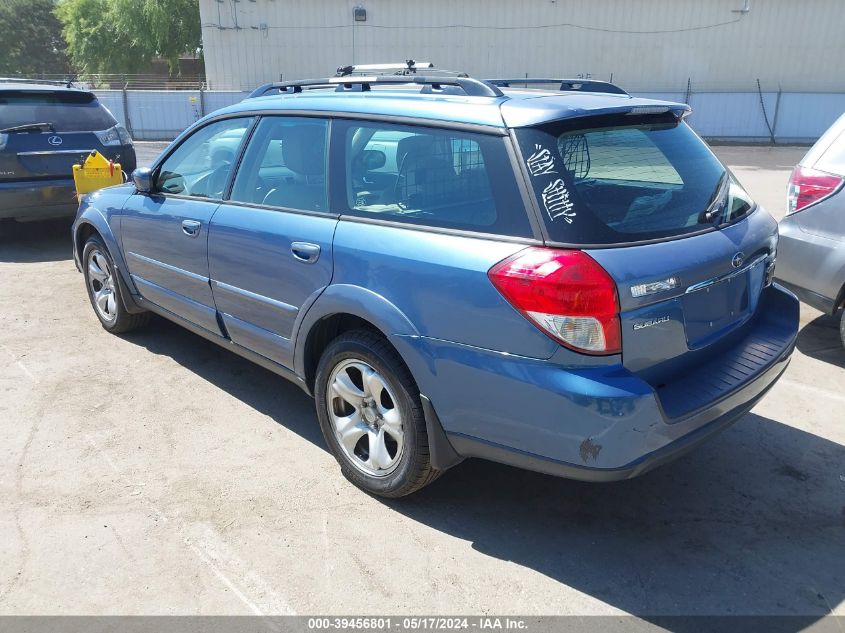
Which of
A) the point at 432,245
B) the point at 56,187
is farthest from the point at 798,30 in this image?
the point at 432,245

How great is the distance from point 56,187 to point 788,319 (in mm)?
7305

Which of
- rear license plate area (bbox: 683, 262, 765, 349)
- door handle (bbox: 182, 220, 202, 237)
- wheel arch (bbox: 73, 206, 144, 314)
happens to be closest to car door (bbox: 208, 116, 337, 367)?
door handle (bbox: 182, 220, 202, 237)

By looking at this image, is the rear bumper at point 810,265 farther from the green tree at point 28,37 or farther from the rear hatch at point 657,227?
the green tree at point 28,37

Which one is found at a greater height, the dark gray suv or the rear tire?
the dark gray suv

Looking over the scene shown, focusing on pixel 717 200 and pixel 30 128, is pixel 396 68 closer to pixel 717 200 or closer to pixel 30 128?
pixel 717 200

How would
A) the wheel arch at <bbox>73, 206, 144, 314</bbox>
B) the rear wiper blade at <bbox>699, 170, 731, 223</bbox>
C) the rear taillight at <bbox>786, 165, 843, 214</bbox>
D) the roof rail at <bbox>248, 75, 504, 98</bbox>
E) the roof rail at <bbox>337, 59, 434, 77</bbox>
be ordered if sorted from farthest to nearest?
the wheel arch at <bbox>73, 206, 144, 314</bbox> → the rear taillight at <bbox>786, 165, 843, 214</bbox> → the roof rail at <bbox>337, 59, 434, 77</bbox> → the roof rail at <bbox>248, 75, 504, 98</bbox> → the rear wiper blade at <bbox>699, 170, 731, 223</bbox>

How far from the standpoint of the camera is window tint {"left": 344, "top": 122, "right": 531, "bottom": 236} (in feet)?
8.63

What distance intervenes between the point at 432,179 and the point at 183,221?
1895 mm

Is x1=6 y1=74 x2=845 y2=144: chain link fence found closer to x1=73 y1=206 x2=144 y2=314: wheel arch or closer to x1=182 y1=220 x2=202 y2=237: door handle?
x1=73 y1=206 x2=144 y2=314: wheel arch

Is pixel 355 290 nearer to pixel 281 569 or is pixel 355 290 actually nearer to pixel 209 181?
pixel 281 569

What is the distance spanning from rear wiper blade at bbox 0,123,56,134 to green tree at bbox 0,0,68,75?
57.2 m

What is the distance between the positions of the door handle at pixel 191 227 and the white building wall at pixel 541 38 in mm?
23969

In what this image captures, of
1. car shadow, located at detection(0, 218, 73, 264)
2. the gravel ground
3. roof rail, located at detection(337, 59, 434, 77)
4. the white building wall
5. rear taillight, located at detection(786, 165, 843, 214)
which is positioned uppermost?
the white building wall

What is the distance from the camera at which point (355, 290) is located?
299 centimetres
